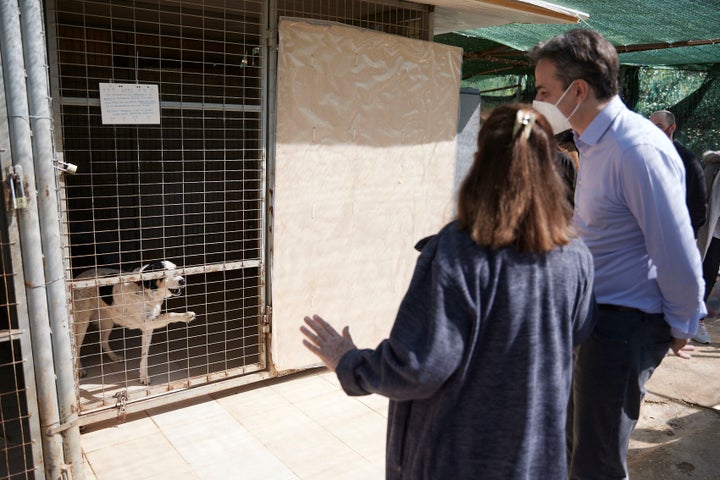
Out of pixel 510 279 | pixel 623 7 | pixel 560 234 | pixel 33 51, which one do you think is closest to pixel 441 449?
pixel 510 279

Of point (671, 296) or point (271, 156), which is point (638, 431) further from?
point (271, 156)

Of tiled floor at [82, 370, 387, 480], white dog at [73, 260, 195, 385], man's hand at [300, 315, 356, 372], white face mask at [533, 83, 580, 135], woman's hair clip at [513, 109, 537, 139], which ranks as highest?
white face mask at [533, 83, 580, 135]

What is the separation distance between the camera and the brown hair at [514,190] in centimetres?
147

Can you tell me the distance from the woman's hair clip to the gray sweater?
0.30 metres

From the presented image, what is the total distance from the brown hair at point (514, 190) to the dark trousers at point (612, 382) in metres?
0.65

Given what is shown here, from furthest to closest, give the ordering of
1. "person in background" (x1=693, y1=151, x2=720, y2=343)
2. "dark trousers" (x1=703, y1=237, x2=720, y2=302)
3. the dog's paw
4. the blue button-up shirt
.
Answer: "dark trousers" (x1=703, y1=237, x2=720, y2=302)
"person in background" (x1=693, y1=151, x2=720, y2=343)
the dog's paw
the blue button-up shirt

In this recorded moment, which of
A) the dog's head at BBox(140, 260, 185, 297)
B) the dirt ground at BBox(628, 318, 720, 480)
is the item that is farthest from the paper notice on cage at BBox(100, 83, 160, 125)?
the dirt ground at BBox(628, 318, 720, 480)

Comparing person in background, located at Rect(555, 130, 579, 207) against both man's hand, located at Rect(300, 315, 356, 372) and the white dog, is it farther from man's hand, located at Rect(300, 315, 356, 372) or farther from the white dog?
the white dog

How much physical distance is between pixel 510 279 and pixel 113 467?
2.61 meters

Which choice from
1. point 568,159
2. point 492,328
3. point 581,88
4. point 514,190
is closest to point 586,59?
point 581,88

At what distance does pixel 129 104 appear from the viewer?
3.19m

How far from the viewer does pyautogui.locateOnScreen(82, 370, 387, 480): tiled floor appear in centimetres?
309

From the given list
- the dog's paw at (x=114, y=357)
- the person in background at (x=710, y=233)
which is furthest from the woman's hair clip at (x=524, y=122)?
the person in background at (x=710, y=233)

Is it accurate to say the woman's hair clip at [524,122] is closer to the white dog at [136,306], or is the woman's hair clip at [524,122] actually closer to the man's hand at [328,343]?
the man's hand at [328,343]
